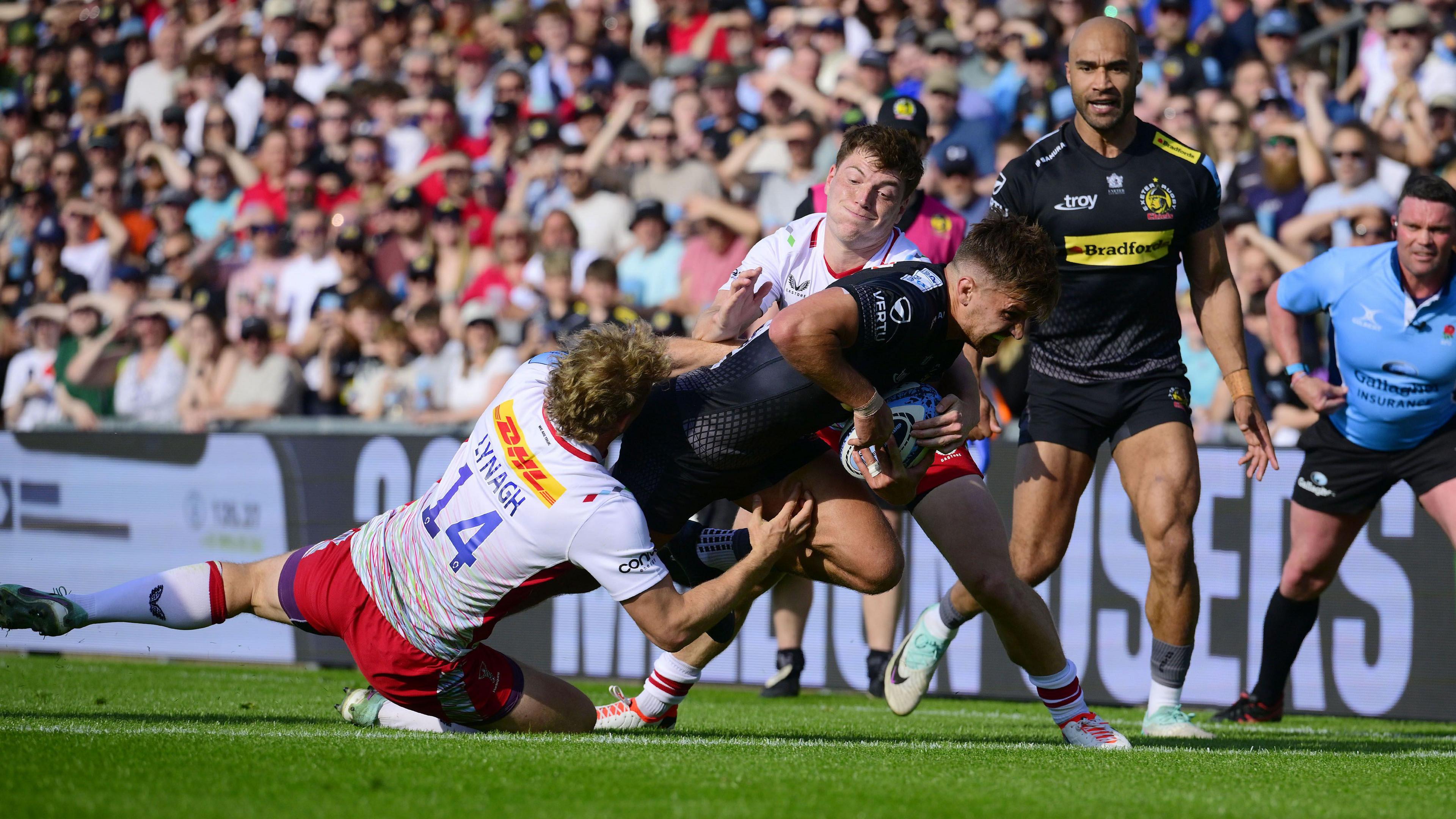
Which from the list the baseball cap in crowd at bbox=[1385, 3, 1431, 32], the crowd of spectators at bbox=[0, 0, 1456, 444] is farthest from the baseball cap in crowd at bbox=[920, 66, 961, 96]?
the baseball cap in crowd at bbox=[1385, 3, 1431, 32]

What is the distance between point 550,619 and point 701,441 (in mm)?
4548

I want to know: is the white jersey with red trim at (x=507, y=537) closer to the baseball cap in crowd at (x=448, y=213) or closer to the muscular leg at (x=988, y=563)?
the muscular leg at (x=988, y=563)

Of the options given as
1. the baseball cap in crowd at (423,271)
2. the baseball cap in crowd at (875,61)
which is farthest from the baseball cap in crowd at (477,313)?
the baseball cap in crowd at (875,61)

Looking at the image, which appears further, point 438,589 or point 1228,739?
point 1228,739

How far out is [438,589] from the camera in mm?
5262

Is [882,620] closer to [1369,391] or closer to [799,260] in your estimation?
[1369,391]

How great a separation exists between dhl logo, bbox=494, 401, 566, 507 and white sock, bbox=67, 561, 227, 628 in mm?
1337

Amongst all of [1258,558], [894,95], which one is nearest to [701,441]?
[894,95]

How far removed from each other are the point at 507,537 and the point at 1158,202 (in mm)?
3085

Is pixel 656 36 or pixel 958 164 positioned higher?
pixel 656 36

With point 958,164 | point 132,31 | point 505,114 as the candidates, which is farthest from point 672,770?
point 132,31

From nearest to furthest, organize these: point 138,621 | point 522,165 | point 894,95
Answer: point 138,621 < point 894,95 < point 522,165

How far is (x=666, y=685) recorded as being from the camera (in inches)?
241

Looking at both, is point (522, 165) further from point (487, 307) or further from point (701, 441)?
point (701, 441)
